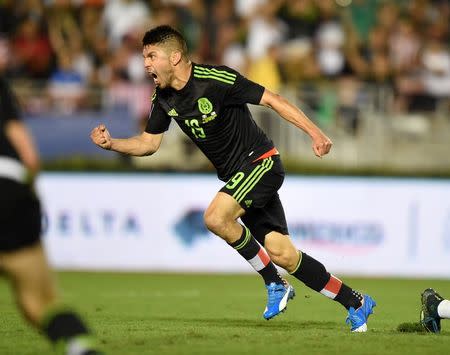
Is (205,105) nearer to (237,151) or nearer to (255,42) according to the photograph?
(237,151)

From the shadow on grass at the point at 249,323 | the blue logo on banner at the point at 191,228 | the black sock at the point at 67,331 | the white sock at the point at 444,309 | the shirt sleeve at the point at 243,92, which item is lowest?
the blue logo on banner at the point at 191,228

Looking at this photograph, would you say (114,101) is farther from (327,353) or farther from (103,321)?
(327,353)

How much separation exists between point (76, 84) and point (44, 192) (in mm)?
2293

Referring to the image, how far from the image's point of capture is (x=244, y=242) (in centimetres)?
915

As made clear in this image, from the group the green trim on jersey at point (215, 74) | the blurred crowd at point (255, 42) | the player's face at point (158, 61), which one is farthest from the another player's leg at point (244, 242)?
the blurred crowd at point (255, 42)

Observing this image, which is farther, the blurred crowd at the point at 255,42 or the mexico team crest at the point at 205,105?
the blurred crowd at the point at 255,42

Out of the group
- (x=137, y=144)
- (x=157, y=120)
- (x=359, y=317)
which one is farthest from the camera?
(x=157, y=120)

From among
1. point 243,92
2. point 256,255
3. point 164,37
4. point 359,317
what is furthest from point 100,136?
point 359,317

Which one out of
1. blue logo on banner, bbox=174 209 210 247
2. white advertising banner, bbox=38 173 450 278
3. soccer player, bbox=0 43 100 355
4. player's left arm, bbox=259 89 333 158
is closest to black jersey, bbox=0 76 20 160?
soccer player, bbox=0 43 100 355

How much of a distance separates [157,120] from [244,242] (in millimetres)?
1387

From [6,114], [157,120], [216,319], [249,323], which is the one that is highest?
[6,114]

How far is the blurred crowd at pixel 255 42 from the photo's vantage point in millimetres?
18125

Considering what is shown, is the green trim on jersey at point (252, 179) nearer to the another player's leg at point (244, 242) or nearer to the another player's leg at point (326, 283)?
the another player's leg at point (244, 242)

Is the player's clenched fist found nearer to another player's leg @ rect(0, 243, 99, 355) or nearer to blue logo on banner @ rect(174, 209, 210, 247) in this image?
another player's leg @ rect(0, 243, 99, 355)
